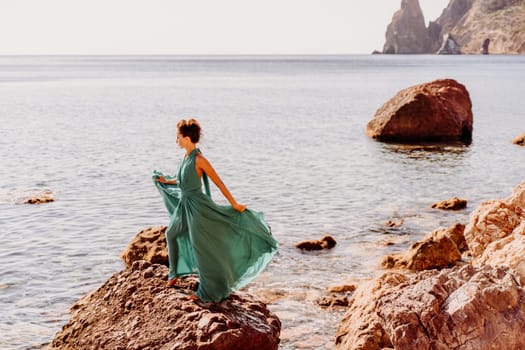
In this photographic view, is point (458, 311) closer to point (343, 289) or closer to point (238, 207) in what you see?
point (238, 207)

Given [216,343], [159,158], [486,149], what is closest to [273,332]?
[216,343]

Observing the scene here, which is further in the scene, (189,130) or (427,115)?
(427,115)

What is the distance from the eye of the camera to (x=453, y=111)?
3114cm

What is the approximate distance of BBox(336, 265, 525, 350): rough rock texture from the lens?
619 centimetres

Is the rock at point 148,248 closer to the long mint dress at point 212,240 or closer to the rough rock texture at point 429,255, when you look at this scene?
the long mint dress at point 212,240

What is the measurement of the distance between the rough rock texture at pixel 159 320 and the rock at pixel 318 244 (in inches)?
235

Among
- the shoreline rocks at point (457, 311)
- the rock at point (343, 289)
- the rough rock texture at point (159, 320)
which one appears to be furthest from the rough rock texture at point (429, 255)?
the shoreline rocks at point (457, 311)

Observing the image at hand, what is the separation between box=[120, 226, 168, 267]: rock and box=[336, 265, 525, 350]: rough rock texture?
6.31 metres

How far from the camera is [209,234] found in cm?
780

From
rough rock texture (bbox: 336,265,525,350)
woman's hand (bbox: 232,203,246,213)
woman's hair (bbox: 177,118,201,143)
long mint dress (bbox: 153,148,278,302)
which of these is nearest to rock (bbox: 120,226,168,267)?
long mint dress (bbox: 153,148,278,302)

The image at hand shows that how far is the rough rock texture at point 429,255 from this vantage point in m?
12.5

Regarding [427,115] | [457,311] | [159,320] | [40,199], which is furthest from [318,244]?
[427,115]

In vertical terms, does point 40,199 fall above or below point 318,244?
below

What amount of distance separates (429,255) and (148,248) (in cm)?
523
